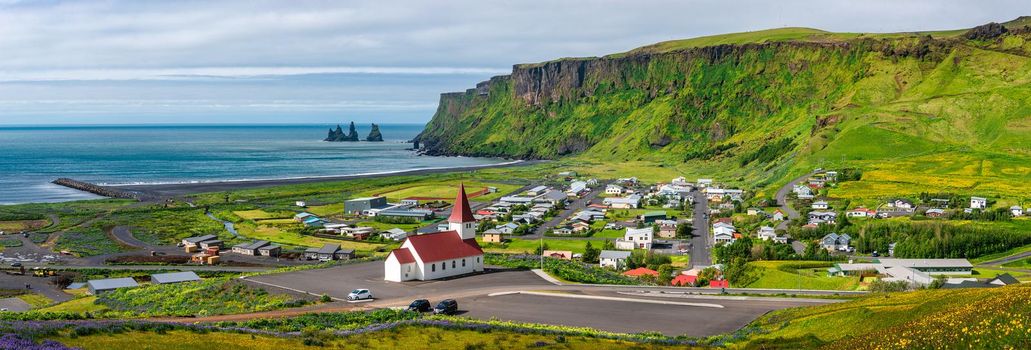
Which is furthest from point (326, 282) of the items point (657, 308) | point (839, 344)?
point (839, 344)

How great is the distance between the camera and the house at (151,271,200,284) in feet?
205

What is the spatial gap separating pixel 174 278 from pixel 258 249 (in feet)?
73.3

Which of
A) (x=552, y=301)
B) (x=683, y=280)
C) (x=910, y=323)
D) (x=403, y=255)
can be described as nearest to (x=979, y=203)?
(x=683, y=280)

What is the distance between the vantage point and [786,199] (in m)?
127

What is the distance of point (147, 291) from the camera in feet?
168

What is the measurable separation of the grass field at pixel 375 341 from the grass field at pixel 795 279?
35.7m

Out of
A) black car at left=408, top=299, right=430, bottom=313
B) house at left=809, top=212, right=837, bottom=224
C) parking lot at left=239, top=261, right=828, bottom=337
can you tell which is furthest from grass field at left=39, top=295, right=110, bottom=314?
house at left=809, top=212, right=837, bottom=224

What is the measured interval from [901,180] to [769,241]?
191 ft

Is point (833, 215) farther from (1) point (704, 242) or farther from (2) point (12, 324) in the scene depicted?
(2) point (12, 324)

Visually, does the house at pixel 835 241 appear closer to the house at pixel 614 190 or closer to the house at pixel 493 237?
the house at pixel 493 237

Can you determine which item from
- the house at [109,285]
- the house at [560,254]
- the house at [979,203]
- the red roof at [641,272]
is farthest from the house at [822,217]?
the house at [109,285]

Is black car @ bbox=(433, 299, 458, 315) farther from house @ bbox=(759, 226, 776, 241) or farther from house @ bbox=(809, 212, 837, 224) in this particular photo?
house @ bbox=(809, 212, 837, 224)

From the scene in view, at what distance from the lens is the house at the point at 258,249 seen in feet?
280

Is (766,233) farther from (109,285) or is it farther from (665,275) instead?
(109,285)
